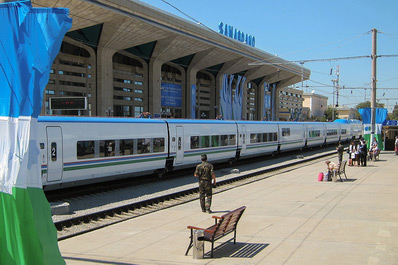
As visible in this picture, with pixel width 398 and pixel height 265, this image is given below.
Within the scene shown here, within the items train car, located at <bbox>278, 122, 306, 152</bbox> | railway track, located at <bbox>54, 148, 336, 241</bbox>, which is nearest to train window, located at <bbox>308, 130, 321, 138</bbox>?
train car, located at <bbox>278, 122, 306, 152</bbox>

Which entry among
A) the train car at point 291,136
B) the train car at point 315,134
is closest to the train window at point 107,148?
the train car at point 291,136

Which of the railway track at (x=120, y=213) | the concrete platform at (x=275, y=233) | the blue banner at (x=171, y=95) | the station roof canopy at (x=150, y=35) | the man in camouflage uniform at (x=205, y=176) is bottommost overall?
the railway track at (x=120, y=213)

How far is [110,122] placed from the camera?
616 inches

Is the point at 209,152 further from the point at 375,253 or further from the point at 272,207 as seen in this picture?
the point at 375,253

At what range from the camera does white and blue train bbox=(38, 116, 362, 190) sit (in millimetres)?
13219

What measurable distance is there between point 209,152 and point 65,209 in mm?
11823

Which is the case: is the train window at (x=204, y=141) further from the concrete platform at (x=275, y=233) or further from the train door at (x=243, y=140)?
the concrete platform at (x=275, y=233)

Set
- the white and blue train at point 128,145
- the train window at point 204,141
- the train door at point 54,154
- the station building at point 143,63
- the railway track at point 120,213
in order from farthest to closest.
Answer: the station building at point 143,63
the train window at point 204,141
the white and blue train at point 128,145
the train door at point 54,154
the railway track at point 120,213

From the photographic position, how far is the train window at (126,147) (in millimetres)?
16125

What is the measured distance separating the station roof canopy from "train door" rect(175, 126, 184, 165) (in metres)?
14.2

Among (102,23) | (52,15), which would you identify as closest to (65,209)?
(52,15)

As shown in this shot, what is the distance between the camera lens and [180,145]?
19625mm

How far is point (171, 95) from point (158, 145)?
38740mm

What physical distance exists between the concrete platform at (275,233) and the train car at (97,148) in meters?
4.15
